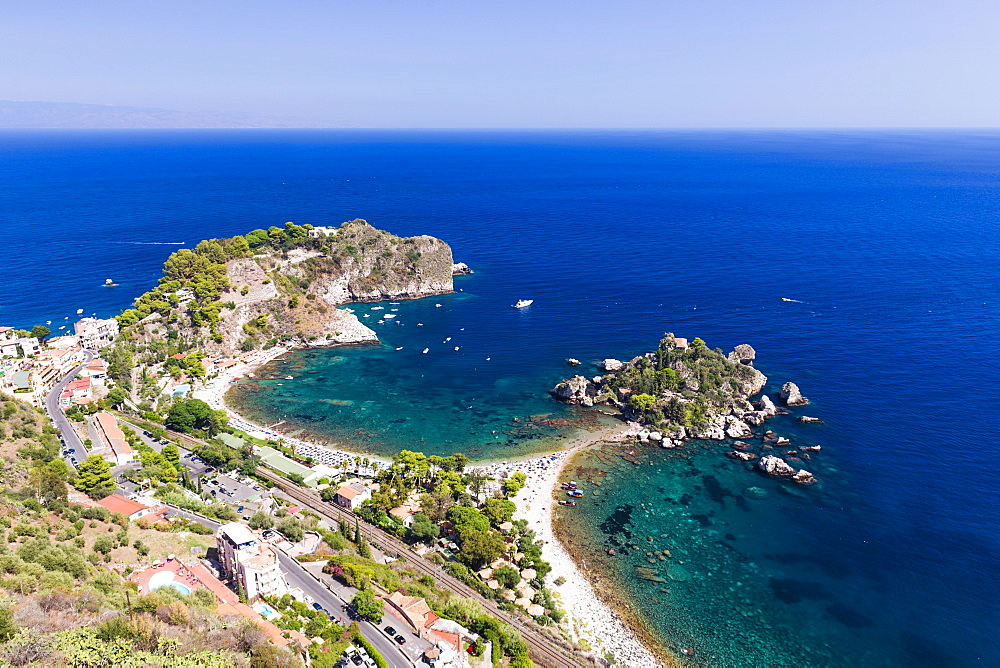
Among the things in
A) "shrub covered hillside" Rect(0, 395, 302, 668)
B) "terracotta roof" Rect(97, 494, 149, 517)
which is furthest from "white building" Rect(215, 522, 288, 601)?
"terracotta roof" Rect(97, 494, 149, 517)

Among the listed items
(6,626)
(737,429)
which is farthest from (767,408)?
(6,626)

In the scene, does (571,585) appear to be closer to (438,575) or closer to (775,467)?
(438,575)

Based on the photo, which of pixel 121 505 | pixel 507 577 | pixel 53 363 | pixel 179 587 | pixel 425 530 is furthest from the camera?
pixel 53 363

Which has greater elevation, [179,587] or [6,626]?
[6,626]

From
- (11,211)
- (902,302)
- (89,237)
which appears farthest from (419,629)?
(11,211)

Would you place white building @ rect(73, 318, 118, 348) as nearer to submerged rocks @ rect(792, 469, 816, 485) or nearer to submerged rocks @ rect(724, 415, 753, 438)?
submerged rocks @ rect(724, 415, 753, 438)

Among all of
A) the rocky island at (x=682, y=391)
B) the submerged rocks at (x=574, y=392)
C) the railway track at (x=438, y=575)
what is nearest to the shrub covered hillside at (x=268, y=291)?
the railway track at (x=438, y=575)
